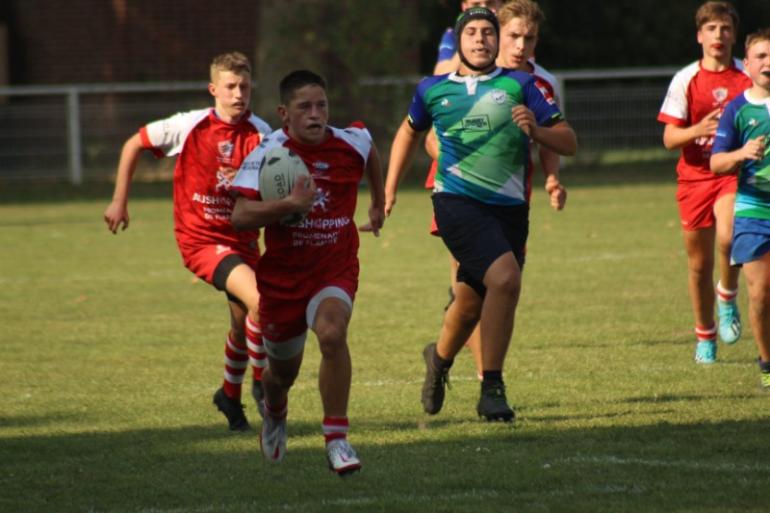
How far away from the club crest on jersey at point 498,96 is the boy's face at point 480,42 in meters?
0.15

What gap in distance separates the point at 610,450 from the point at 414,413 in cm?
150

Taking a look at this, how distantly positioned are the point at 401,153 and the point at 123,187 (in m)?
1.51

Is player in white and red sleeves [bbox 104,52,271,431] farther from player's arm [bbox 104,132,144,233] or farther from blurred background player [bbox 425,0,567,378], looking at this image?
blurred background player [bbox 425,0,567,378]

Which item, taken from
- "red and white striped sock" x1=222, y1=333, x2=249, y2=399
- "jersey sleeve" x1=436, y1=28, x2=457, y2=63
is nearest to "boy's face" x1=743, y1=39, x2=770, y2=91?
"jersey sleeve" x1=436, y1=28, x2=457, y2=63

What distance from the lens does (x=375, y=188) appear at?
7340 mm

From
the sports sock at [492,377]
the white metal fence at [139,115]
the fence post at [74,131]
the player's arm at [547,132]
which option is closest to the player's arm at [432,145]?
the player's arm at [547,132]

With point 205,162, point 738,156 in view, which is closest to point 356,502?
point 205,162

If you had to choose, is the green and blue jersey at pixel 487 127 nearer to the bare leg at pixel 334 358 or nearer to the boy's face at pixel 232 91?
the boy's face at pixel 232 91

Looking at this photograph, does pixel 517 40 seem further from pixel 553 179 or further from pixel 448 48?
pixel 448 48

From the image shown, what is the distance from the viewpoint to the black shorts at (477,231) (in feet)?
26.3

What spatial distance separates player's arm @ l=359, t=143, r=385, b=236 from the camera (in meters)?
7.27

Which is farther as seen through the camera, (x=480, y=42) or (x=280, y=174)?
(x=480, y=42)

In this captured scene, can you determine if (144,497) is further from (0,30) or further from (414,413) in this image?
(0,30)

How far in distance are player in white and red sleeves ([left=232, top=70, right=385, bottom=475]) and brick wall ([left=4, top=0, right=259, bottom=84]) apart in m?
23.8
